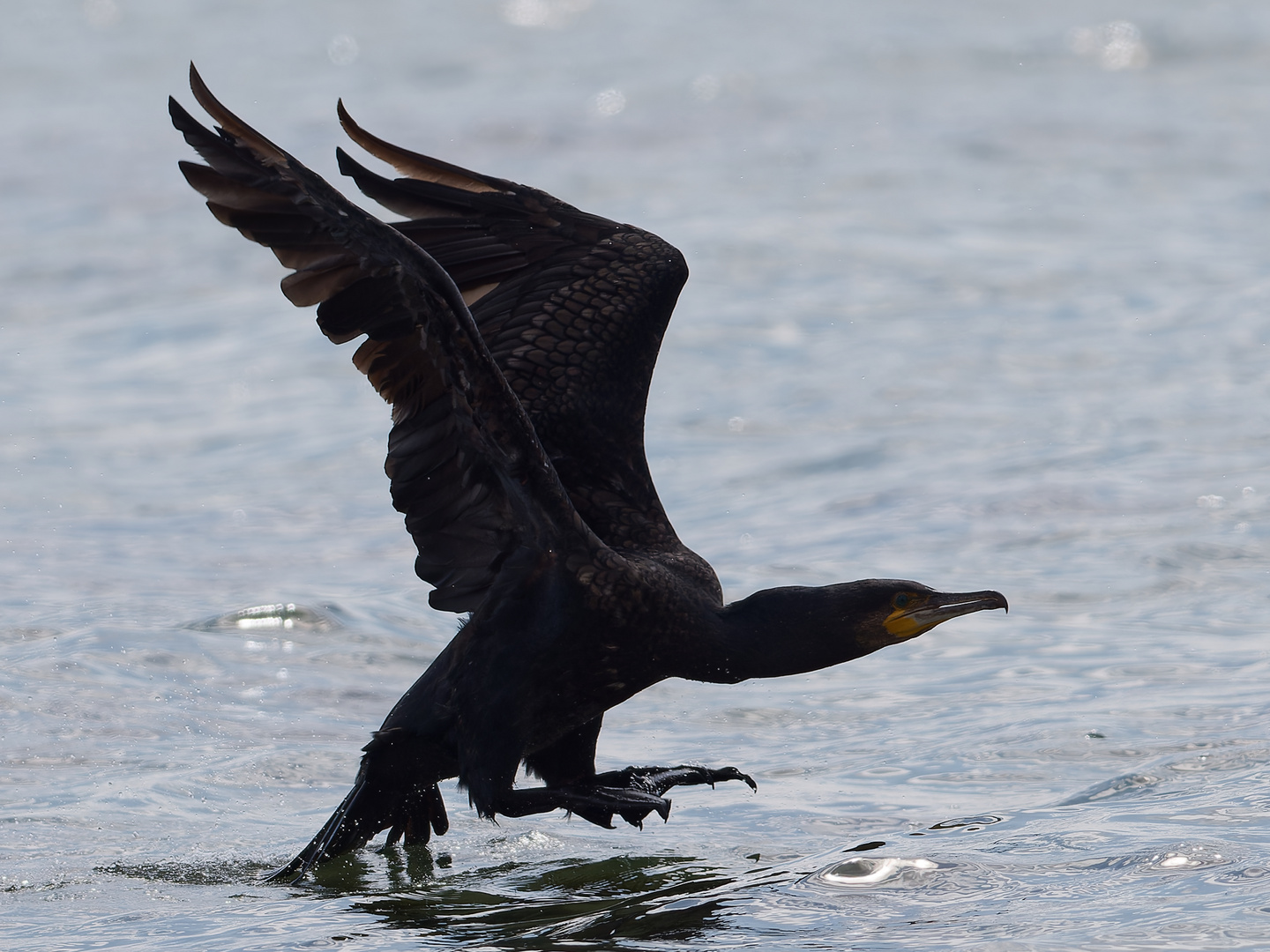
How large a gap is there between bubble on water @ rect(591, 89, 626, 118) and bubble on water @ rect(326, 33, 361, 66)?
3528 millimetres

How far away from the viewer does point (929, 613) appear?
5.06 metres

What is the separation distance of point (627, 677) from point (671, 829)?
2.42ft

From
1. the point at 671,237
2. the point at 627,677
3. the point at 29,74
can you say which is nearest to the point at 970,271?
the point at 671,237

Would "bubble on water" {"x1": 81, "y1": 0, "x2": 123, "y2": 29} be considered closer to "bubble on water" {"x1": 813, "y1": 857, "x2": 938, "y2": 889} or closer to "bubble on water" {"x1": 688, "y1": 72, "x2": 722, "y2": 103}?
"bubble on water" {"x1": 688, "y1": 72, "x2": 722, "y2": 103}

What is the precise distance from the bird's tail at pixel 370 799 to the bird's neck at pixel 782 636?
90 cm

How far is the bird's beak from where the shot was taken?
500 cm

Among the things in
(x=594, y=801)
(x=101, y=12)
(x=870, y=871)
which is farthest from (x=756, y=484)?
(x=101, y=12)

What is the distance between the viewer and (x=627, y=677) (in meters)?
5.28

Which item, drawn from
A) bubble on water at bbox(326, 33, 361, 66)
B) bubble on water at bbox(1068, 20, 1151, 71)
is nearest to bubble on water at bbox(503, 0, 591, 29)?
bubble on water at bbox(326, 33, 361, 66)

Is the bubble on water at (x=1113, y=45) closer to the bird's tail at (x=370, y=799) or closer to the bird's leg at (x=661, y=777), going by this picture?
the bird's leg at (x=661, y=777)

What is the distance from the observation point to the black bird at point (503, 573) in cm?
477

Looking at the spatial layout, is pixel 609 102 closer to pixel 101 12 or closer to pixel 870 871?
pixel 101 12

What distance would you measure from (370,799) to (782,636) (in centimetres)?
132

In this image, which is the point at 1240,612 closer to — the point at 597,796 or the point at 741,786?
the point at 741,786
